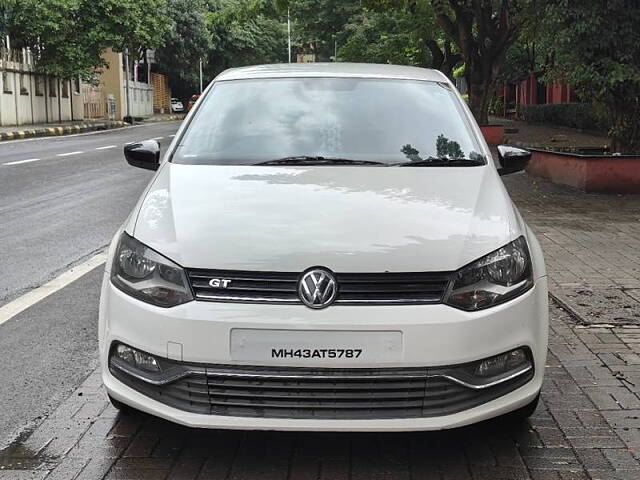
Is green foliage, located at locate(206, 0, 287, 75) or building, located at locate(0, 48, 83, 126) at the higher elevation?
green foliage, located at locate(206, 0, 287, 75)

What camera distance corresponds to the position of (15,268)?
23.8 feet

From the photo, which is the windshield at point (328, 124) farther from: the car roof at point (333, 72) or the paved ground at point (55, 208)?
the paved ground at point (55, 208)

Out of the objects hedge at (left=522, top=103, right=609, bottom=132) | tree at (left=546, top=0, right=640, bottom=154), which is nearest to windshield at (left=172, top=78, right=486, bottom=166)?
tree at (left=546, top=0, right=640, bottom=154)

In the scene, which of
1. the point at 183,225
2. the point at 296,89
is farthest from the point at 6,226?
the point at 183,225

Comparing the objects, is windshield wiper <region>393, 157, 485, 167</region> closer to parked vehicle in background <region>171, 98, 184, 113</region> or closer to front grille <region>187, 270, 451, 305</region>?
front grille <region>187, 270, 451, 305</region>

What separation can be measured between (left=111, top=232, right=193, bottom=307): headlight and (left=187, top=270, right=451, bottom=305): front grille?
0.09 m

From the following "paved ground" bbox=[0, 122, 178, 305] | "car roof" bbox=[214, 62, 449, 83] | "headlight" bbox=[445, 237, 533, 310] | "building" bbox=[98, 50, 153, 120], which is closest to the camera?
"headlight" bbox=[445, 237, 533, 310]

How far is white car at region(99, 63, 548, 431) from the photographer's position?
3.13 metres

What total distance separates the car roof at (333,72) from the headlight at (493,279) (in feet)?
6.04

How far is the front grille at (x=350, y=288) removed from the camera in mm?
3170

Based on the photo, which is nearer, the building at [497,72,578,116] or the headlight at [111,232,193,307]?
the headlight at [111,232,193,307]

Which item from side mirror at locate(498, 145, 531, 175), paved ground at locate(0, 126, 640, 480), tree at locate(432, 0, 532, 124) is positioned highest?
tree at locate(432, 0, 532, 124)

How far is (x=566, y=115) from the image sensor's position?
3425 centimetres

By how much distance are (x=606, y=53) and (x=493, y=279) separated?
1075 centimetres
